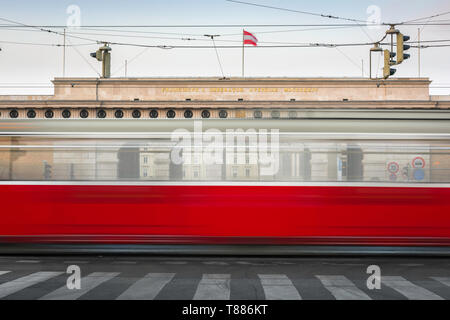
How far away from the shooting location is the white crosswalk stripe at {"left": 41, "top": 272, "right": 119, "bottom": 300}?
258 inches

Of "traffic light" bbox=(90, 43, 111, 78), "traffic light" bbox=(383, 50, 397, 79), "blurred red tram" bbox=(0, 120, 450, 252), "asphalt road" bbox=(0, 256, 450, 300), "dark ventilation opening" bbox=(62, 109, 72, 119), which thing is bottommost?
"asphalt road" bbox=(0, 256, 450, 300)

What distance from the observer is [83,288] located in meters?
7.15

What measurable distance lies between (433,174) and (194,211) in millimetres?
4135

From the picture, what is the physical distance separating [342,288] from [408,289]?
93 centimetres

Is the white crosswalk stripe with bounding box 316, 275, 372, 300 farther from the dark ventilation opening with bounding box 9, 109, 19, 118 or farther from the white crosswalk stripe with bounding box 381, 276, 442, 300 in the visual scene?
the dark ventilation opening with bounding box 9, 109, 19, 118

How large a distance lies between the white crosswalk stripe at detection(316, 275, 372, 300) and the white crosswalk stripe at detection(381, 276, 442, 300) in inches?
22.3

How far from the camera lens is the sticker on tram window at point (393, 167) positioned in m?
8.66

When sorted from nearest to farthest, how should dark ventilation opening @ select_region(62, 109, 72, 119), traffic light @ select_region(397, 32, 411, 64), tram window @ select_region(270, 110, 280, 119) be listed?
tram window @ select_region(270, 110, 280, 119) < traffic light @ select_region(397, 32, 411, 64) < dark ventilation opening @ select_region(62, 109, 72, 119)

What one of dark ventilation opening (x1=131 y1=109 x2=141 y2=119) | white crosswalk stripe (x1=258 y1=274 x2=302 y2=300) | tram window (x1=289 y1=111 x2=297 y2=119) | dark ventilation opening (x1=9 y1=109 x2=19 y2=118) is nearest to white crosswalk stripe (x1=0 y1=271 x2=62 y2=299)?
white crosswalk stripe (x1=258 y1=274 x2=302 y2=300)

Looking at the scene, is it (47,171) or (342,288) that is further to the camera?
(47,171)

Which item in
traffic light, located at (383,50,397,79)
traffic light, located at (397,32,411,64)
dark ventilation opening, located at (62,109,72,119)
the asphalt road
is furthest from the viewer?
dark ventilation opening, located at (62,109,72,119)

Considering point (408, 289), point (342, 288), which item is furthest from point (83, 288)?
point (408, 289)

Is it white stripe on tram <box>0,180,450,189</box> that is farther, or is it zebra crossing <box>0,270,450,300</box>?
white stripe on tram <box>0,180,450,189</box>

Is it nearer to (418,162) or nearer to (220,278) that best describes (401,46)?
(418,162)
